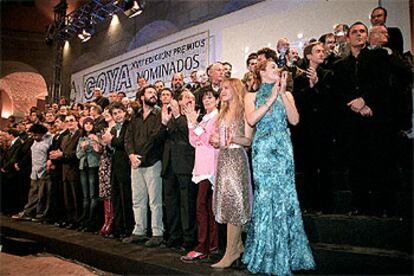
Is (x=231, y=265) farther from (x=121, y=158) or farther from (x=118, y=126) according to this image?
(x=118, y=126)

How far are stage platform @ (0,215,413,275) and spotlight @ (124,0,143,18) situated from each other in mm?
5952

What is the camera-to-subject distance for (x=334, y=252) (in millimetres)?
2584

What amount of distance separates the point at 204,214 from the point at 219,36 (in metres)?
3.97

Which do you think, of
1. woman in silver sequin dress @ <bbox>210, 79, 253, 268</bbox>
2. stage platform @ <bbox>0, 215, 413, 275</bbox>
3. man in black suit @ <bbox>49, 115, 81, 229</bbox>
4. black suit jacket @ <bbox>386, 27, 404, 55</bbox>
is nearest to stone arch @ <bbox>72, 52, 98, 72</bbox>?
man in black suit @ <bbox>49, 115, 81, 229</bbox>

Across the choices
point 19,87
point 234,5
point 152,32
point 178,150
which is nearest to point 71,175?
point 178,150

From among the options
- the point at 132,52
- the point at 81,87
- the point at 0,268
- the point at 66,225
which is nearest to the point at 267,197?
the point at 0,268

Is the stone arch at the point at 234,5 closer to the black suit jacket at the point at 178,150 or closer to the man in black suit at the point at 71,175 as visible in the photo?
the man in black suit at the point at 71,175

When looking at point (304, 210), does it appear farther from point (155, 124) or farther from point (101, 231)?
point (101, 231)

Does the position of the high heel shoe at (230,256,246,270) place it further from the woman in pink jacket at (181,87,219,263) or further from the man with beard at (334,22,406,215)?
the man with beard at (334,22,406,215)

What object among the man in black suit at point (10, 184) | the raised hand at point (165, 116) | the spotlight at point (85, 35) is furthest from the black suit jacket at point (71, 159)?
the spotlight at point (85, 35)

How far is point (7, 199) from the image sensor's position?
6754 millimetres

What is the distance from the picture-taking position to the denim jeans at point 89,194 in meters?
4.61

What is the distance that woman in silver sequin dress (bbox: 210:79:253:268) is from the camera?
2.72m

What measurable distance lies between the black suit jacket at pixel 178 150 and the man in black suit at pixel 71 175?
190 centimetres
